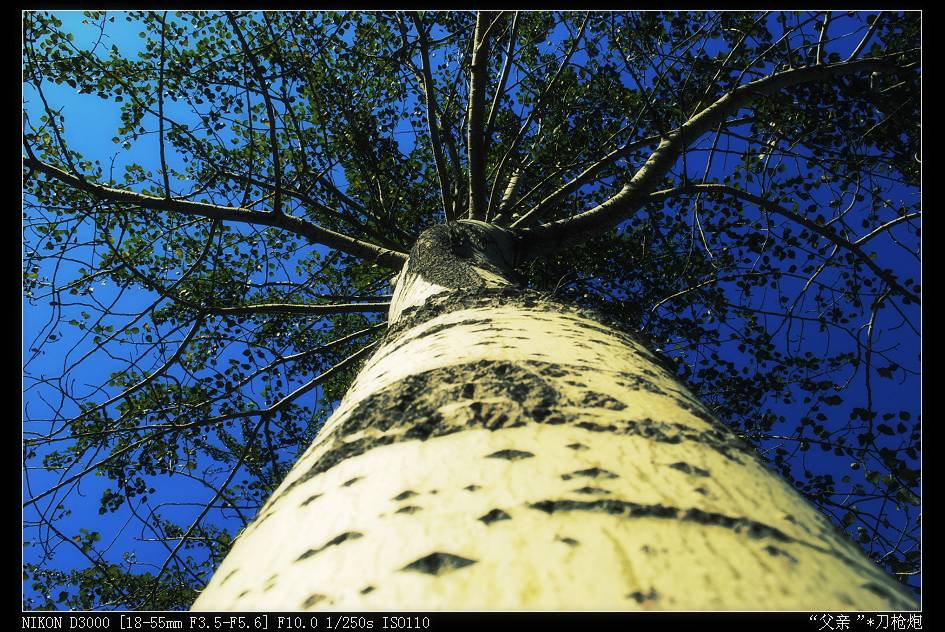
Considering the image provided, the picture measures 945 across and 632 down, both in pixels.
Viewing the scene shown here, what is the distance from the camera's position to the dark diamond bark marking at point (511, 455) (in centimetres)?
61

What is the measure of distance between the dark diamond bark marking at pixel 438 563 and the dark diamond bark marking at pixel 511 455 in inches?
6.7

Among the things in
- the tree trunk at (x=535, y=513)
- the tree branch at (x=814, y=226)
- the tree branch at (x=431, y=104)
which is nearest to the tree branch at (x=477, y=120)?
the tree branch at (x=431, y=104)

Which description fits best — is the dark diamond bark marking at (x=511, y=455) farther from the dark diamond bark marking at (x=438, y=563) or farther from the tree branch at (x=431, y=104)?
the tree branch at (x=431, y=104)

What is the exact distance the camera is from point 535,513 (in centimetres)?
50

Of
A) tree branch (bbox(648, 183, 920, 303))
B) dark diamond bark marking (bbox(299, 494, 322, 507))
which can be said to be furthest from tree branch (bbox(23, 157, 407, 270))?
dark diamond bark marking (bbox(299, 494, 322, 507))

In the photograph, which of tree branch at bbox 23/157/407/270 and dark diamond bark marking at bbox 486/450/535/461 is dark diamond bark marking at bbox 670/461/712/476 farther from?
tree branch at bbox 23/157/407/270

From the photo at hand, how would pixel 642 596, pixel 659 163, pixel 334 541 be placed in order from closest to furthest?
pixel 642 596 → pixel 334 541 → pixel 659 163

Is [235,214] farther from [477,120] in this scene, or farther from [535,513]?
[535,513]

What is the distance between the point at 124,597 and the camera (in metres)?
4.22

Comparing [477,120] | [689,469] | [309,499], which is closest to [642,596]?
[689,469]

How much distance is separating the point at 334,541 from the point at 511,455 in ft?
0.75

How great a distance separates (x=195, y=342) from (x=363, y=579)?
17.6ft

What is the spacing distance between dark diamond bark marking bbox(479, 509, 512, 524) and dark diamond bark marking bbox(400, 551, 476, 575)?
0.05 meters

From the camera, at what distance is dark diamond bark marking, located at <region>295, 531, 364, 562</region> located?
1.69 feet
